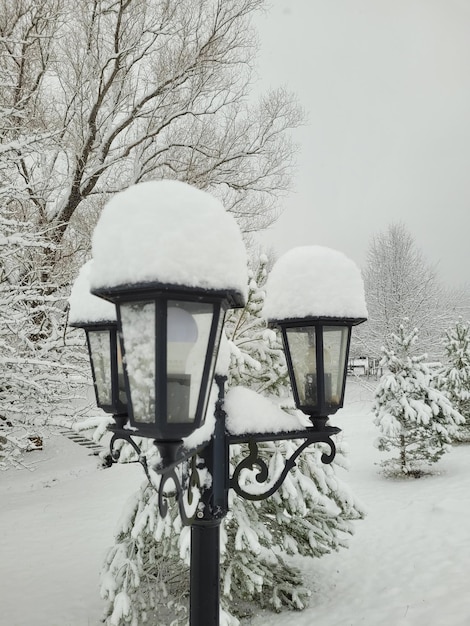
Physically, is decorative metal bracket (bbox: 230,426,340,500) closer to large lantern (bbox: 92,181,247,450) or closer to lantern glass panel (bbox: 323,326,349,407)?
lantern glass panel (bbox: 323,326,349,407)

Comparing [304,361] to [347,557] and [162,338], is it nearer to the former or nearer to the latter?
[162,338]

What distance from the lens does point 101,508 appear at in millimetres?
10602

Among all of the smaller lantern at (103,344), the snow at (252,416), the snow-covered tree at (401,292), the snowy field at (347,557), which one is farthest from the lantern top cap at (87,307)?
the snow-covered tree at (401,292)

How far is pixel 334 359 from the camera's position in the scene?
81.4 inches

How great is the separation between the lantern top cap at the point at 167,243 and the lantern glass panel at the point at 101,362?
0.99m

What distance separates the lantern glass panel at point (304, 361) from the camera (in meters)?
2.04

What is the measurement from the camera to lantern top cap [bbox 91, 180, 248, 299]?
118cm

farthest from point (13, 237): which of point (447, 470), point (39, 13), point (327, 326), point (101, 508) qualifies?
point (447, 470)

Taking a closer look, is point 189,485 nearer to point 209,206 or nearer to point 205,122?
point 209,206

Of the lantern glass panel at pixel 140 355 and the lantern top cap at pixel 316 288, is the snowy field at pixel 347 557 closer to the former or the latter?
the lantern top cap at pixel 316 288

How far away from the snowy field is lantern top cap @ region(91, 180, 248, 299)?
5004 mm

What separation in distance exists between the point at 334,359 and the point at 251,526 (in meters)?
3.28

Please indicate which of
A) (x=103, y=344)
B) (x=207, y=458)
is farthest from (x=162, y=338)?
(x=103, y=344)

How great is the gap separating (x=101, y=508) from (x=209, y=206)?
10909 millimetres
